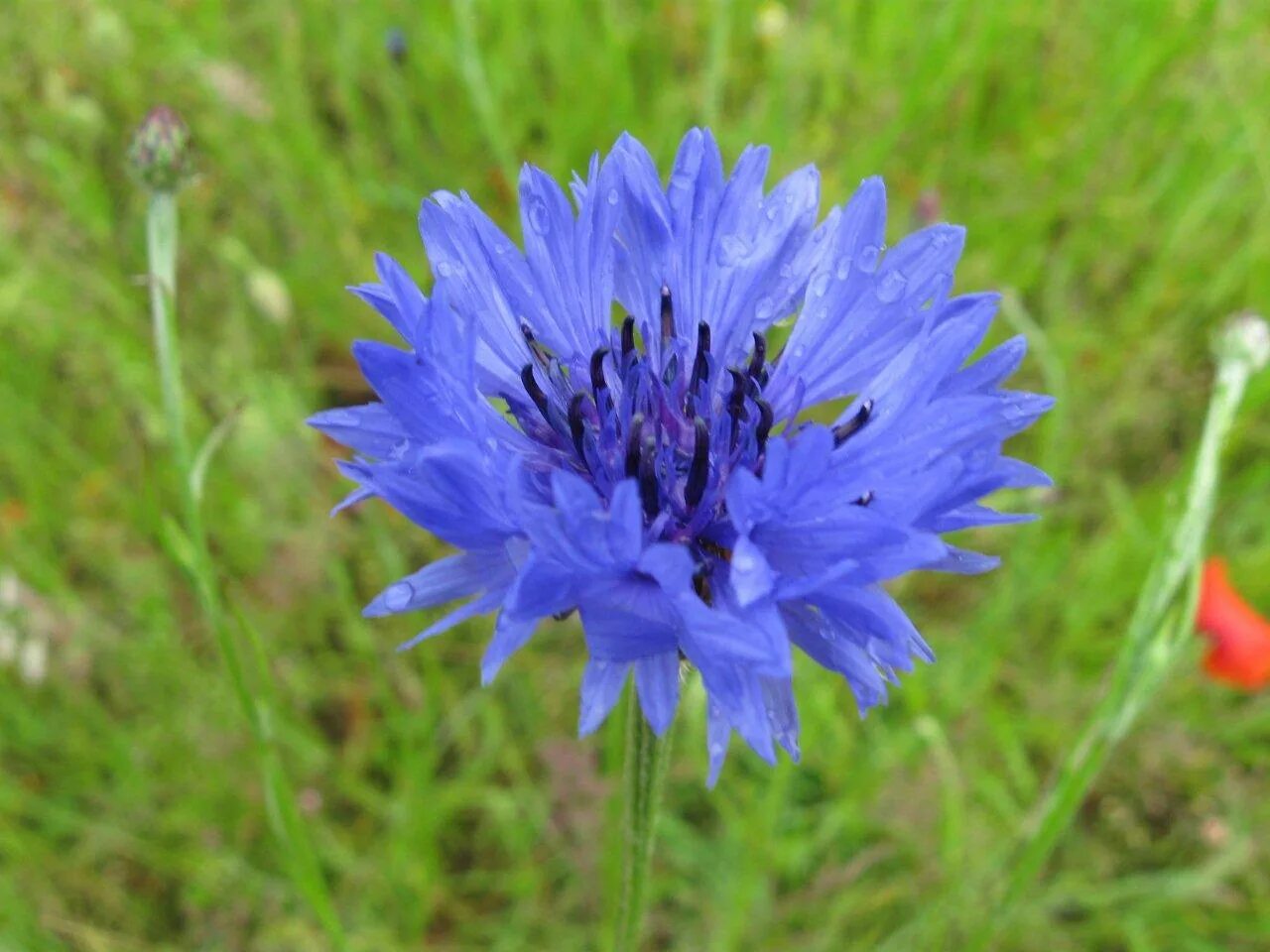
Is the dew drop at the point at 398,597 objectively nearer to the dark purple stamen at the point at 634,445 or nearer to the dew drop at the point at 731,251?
the dark purple stamen at the point at 634,445

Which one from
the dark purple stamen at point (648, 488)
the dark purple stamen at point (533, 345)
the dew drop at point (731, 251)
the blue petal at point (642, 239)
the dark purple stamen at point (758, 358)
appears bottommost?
the dark purple stamen at point (648, 488)

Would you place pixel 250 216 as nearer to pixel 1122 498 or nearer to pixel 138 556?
pixel 138 556

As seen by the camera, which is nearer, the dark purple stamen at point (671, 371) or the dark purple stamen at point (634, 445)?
the dark purple stamen at point (634, 445)

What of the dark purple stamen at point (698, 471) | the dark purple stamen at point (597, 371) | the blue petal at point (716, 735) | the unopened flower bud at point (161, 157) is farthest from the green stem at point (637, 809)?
the unopened flower bud at point (161, 157)

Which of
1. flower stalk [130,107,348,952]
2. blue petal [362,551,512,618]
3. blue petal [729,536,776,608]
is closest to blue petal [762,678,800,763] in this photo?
blue petal [729,536,776,608]

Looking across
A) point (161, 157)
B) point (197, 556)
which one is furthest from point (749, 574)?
point (161, 157)

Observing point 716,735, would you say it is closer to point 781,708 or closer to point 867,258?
point 781,708
